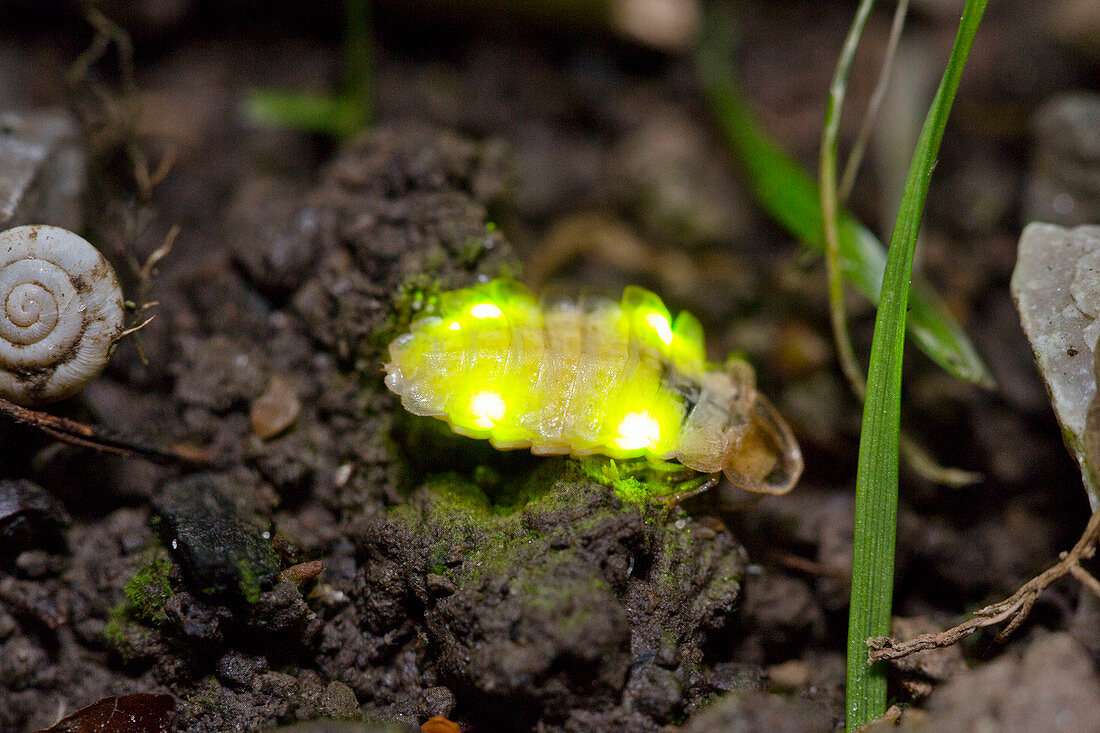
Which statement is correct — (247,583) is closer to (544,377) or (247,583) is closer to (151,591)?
(151,591)

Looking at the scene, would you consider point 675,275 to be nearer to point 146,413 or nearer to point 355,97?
point 355,97

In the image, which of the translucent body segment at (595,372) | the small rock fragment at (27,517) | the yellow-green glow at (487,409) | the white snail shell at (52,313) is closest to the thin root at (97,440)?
the white snail shell at (52,313)

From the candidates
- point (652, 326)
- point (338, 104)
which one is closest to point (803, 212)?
point (652, 326)

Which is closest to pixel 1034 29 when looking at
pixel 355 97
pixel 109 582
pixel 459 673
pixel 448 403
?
pixel 355 97

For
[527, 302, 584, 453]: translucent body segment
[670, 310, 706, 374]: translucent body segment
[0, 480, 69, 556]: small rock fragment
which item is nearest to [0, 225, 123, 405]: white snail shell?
[0, 480, 69, 556]: small rock fragment

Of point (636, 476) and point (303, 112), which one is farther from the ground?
point (303, 112)

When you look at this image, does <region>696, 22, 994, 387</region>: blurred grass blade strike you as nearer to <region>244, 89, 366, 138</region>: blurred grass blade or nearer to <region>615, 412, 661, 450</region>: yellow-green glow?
<region>615, 412, 661, 450</region>: yellow-green glow

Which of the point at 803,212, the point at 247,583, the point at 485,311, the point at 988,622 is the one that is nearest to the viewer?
the point at 988,622
